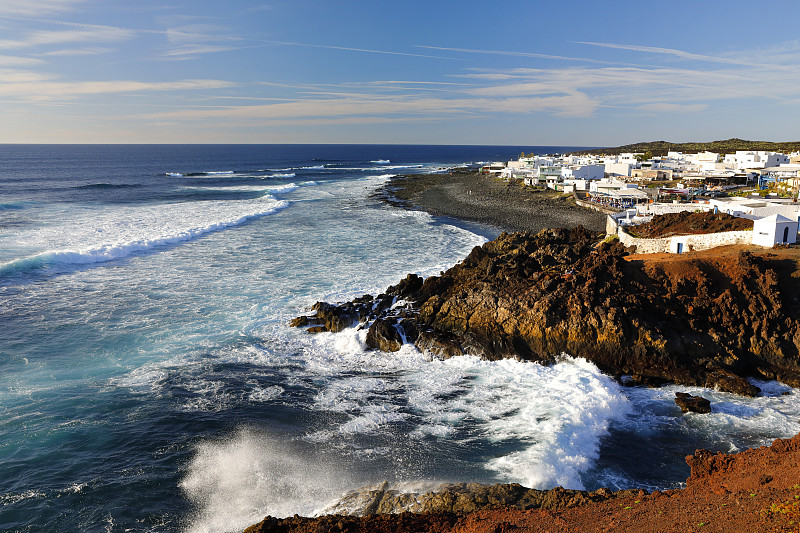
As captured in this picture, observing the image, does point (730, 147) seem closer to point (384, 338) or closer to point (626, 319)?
point (626, 319)

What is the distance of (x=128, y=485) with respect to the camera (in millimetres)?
12875

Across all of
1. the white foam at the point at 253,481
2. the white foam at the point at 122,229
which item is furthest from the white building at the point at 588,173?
the white foam at the point at 253,481

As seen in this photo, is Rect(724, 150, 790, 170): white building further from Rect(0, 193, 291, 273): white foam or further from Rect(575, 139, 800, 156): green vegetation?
Rect(0, 193, 291, 273): white foam

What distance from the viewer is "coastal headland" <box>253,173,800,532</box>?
1154 centimetres

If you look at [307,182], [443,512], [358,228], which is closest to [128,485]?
[443,512]

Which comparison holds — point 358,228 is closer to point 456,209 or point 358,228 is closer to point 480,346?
point 456,209

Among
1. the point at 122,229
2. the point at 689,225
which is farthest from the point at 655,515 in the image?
the point at 122,229

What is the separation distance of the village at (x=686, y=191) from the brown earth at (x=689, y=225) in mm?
768

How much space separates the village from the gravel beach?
2.79 meters

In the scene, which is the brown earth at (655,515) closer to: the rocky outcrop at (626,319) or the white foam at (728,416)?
the white foam at (728,416)

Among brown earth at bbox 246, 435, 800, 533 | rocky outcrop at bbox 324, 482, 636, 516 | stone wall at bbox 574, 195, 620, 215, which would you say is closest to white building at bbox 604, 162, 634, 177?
stone wall at bbox 574, 195, 620, 215

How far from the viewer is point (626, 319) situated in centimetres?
2002

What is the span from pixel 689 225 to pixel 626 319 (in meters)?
12.6

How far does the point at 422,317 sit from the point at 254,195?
205 ft
